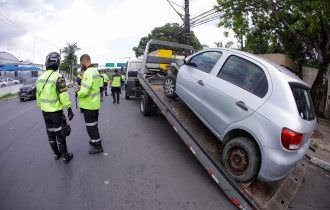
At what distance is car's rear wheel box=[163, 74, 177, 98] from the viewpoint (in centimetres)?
540

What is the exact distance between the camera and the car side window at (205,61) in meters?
4.27

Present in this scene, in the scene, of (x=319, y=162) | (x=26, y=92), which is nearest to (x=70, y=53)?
(x=26, y=92)

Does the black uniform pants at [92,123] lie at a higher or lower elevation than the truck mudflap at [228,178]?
higher

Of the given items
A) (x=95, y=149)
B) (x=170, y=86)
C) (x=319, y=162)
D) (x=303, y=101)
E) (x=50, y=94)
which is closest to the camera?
(x=303, y=101)

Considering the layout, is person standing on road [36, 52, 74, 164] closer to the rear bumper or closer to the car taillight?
the rear bumper

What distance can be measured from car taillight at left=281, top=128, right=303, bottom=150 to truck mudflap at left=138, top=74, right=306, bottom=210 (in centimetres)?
77

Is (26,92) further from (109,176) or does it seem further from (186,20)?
(109,176)

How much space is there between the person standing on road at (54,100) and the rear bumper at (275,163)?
3279 mm

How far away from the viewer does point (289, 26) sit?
9.59m

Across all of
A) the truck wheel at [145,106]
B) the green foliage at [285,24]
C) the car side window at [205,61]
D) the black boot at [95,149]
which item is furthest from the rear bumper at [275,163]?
the green foliage at [285,24]

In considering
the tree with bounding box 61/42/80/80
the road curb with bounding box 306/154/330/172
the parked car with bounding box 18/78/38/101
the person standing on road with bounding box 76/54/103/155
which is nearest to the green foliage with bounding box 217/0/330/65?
the road curb with bounding box 306/154/330/172

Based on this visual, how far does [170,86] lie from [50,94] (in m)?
2.57

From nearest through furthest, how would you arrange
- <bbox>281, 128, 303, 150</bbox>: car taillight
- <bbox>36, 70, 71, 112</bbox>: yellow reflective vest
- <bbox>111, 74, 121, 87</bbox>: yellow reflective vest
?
1. <bbox>281, 128, 303, 150</bbox>: car taillight
2. <bbox>36, 70, 71, 112</bbox>: yellow reflective vest
3. <bbox>111, 74, 121, 87</bbox>: yellow reflective vest

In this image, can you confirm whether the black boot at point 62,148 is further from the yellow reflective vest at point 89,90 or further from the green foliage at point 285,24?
the green foliage at point 285,24
